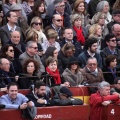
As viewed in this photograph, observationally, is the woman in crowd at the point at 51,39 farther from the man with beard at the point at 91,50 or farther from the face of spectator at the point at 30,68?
the face of spectator at the point at 30,68

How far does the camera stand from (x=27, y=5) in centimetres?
2366

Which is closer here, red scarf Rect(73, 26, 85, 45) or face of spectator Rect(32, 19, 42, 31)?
face of spectator Rect(32, 19, 42, 31)

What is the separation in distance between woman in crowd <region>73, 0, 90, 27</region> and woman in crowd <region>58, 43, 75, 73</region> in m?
2.76

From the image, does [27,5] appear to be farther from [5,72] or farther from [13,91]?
[13,91]

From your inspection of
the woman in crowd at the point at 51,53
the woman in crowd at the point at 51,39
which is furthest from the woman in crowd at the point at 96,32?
the woman in crowd at the point at 51,53

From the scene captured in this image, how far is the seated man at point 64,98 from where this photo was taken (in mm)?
19525

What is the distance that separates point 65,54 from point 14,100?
10.3 feet

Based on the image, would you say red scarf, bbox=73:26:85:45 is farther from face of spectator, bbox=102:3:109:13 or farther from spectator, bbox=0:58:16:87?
spectator, bbox=0:58:16:87

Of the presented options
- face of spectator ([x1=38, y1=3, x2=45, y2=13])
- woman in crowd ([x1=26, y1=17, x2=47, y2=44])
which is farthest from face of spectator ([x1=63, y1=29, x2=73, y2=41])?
face of spectator ([x1=38, y1=3, x2=45, y2=13])

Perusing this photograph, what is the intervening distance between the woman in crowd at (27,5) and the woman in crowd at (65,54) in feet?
7.75

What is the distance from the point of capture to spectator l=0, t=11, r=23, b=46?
21.4m

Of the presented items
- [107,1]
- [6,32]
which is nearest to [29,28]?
[6,32]

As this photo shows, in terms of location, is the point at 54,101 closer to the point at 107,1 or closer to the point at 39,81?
the point at 39,81

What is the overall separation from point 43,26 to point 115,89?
3642 millimetres
